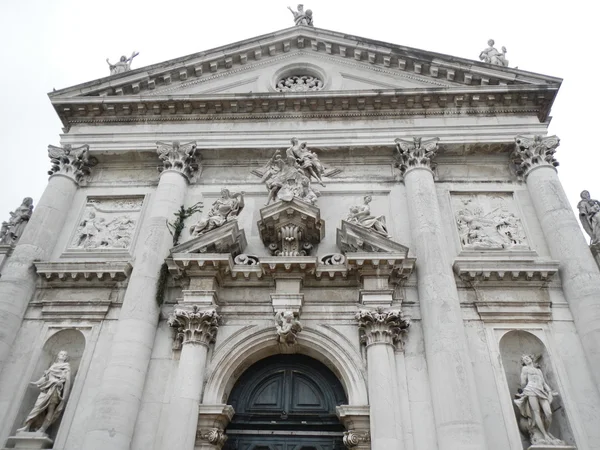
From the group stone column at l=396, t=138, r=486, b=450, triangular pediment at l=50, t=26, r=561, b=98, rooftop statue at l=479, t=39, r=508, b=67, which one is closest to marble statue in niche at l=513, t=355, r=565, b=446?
stone column at l=396, t=138, r=486, b=450

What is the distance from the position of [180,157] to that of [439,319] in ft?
27.1

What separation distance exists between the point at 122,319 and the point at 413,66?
11.2 metres

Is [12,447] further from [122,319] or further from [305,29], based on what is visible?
[305,29]

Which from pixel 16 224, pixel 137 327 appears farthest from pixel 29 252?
pixel 137 327

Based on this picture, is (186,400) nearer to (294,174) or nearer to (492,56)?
(294,174)

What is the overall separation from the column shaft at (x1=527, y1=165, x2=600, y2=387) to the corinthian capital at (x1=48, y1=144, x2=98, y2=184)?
12.6 metres

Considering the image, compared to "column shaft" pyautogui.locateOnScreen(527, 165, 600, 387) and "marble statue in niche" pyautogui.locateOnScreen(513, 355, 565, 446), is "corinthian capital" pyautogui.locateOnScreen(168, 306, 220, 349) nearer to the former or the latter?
"marble statue in niche" pyautogui.locateOnScreen(513, 355, 565, 446)

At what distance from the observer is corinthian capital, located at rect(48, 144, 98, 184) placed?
14.0 meters

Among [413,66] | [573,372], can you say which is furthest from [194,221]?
[573,372]

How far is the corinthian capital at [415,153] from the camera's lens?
13352 millimetres

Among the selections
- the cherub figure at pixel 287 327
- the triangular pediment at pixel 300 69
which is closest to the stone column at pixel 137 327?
the cherub figure at pixel 287 327

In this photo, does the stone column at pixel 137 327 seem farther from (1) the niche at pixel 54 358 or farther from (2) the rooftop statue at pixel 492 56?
(2) the rooftop statue at pixel 492 56

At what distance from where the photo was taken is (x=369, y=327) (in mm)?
10547

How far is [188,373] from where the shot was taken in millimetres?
10141
